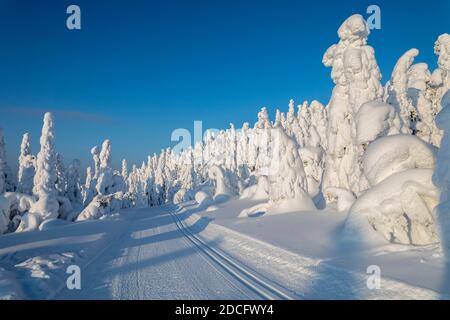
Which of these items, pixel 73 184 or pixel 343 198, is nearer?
pixel 343 198

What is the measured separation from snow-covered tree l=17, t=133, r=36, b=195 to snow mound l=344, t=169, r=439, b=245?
43.0 meters

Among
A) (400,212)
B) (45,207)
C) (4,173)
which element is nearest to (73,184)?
(4,173)

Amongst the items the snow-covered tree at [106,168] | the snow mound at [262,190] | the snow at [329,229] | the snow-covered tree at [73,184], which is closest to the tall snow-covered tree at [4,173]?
the snow at [329,229]

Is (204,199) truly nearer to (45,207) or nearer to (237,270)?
(45,207)

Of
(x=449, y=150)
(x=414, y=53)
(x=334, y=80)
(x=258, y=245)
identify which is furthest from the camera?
(x=414, y=53)

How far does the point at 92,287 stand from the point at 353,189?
18.1 metres

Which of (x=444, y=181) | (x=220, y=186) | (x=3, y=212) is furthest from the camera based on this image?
(x=220, y=186)

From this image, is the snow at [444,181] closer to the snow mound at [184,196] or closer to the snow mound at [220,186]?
the snow mound at [220,186]

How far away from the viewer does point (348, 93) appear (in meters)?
24.1

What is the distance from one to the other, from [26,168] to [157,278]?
1743 inches

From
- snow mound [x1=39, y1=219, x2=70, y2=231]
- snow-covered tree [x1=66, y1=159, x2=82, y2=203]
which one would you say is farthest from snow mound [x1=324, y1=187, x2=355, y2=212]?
snow-covered tree [x1=66, y1=159, x2=82, y2=203]

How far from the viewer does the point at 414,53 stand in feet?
98.7
